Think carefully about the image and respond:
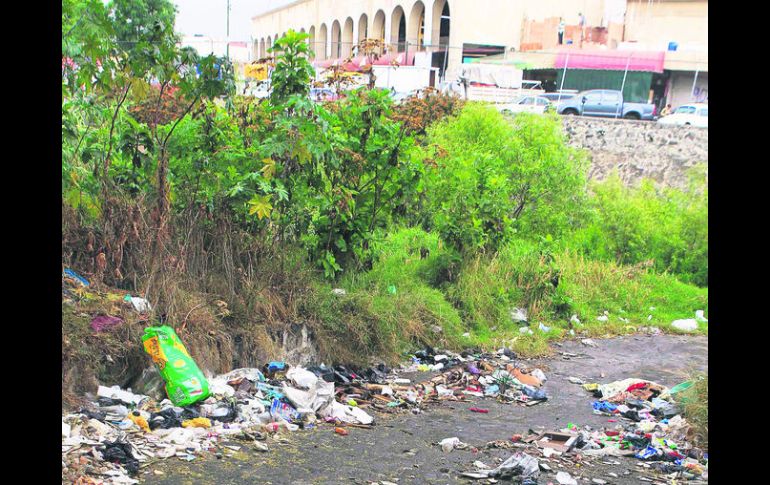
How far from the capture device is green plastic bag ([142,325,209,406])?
5633 millimetres

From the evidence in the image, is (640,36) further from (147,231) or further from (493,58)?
(147,231)

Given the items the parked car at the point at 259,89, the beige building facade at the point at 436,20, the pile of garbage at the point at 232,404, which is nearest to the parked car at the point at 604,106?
the beige building facade at the point at 436,20

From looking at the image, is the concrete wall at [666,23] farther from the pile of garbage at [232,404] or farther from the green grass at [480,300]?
the pile of garbage at [232,404]

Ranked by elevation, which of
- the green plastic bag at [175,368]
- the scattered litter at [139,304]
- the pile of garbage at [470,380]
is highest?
the scattered litter at [139,304]

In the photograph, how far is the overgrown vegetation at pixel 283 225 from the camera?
660 cm

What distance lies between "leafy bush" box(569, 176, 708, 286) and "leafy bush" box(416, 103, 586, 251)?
497mm

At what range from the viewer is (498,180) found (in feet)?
33.3

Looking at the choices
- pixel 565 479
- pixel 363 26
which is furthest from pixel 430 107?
pixel 363 26

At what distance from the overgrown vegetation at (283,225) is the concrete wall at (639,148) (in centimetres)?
718

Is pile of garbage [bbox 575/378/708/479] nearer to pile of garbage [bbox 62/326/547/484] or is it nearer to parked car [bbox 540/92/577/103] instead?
pile of garbage [bbox 62/326/547/484]

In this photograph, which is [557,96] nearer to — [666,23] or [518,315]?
[666,23]

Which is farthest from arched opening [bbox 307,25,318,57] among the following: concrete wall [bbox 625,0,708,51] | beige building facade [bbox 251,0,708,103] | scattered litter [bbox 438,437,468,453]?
concrete wall [bbox 625,0,708,51]

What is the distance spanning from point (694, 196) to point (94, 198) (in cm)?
985
